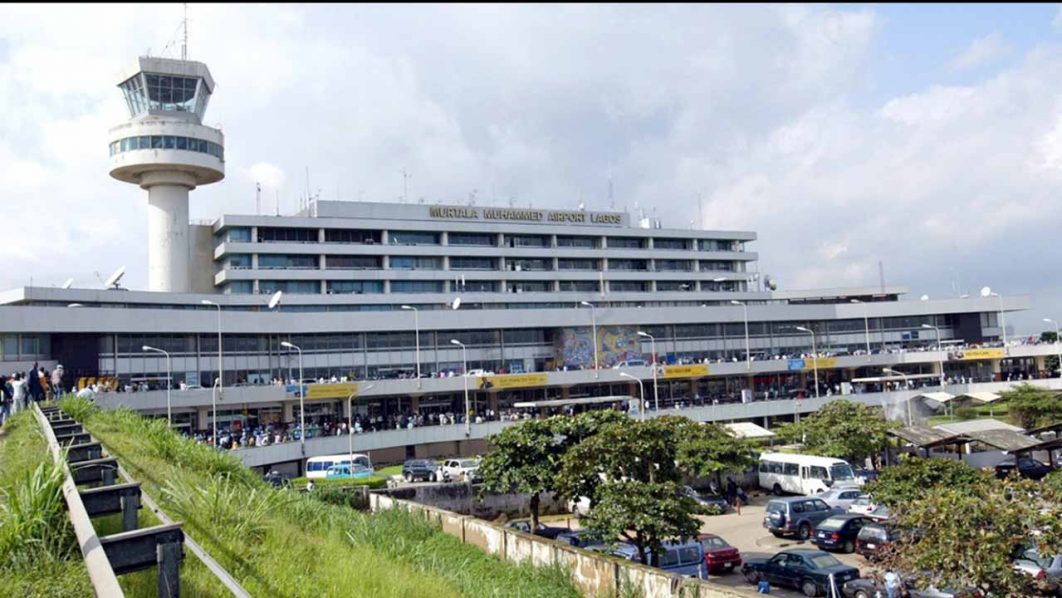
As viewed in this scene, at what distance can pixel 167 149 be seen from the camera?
193 feet

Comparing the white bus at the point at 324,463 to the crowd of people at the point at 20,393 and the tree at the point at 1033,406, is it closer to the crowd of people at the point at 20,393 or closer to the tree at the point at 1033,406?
the crowd of people at the point at 20,393

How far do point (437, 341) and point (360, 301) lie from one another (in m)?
9.67

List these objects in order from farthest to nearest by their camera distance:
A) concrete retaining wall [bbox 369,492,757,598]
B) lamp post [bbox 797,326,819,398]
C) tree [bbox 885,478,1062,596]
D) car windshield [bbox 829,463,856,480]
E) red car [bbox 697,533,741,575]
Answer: lamp post [bbox 797,326,819,398]
car windshield [bbox 829,463,856,480]
red car [bbox 697,533,741,575]
tree [bbox 885,478,1062,596]
concrete retaining wall [bbox 369,492,757,598]

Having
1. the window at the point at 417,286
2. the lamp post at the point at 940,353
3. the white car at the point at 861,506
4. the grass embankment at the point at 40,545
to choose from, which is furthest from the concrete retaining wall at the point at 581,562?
the lamp post at the point at 940,353

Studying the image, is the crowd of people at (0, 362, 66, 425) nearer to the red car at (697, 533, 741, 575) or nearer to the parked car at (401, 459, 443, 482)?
the parked car at (401, 459, 443, 482)

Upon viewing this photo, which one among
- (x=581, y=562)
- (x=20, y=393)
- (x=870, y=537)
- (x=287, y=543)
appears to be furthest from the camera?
(x=870, y=537)

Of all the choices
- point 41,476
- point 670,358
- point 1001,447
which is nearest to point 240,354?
point 670,358

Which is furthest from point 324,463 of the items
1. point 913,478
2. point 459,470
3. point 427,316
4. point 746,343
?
point 746,343

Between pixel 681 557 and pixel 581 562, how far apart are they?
9.18 m

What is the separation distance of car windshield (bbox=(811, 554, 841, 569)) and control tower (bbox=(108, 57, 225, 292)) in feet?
173

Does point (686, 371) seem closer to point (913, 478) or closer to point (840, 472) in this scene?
point (840, 472)

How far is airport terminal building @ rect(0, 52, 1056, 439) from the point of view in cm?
5203

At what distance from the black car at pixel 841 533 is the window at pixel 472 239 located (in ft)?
170

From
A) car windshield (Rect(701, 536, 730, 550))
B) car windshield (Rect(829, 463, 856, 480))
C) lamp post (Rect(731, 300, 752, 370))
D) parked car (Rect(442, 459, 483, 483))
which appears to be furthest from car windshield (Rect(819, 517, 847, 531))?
lamp post (Rect(731, 300, 752, 370))
